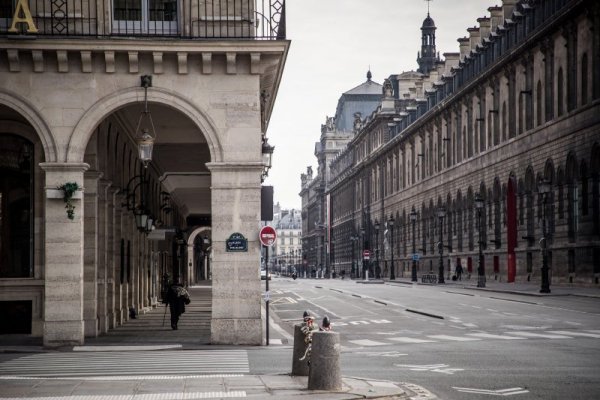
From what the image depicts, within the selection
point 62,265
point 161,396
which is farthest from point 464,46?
point 161,396

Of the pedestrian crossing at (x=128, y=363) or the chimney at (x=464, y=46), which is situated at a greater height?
the chimney at (x=464, y=46)

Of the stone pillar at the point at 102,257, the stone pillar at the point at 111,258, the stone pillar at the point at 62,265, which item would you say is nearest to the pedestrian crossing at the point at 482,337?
the stone pillar at the point at 102,257

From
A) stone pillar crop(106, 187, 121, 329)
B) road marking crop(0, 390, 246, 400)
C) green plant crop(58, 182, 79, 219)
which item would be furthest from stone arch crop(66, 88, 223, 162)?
road marking crop(0, 390, 246, 400)

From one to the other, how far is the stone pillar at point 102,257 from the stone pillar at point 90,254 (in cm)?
110

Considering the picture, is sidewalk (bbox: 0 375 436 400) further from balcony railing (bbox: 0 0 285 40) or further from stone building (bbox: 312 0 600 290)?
stone building (bbox: 312 0 600 290)

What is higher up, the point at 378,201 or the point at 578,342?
the point at 378,201

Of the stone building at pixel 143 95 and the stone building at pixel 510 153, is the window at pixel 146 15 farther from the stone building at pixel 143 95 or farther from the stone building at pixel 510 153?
the stone building at pixel 510 153

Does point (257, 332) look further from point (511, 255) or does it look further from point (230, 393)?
point (511, 255)

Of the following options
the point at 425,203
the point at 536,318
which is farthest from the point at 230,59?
the point at 425,203

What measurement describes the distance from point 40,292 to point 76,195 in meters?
3.35

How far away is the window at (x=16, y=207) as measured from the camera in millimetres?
26641

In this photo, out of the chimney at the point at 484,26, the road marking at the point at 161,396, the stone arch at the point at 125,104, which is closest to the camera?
the road marking at the point at 161,396

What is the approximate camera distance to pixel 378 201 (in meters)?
146

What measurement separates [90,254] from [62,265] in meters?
2.80
